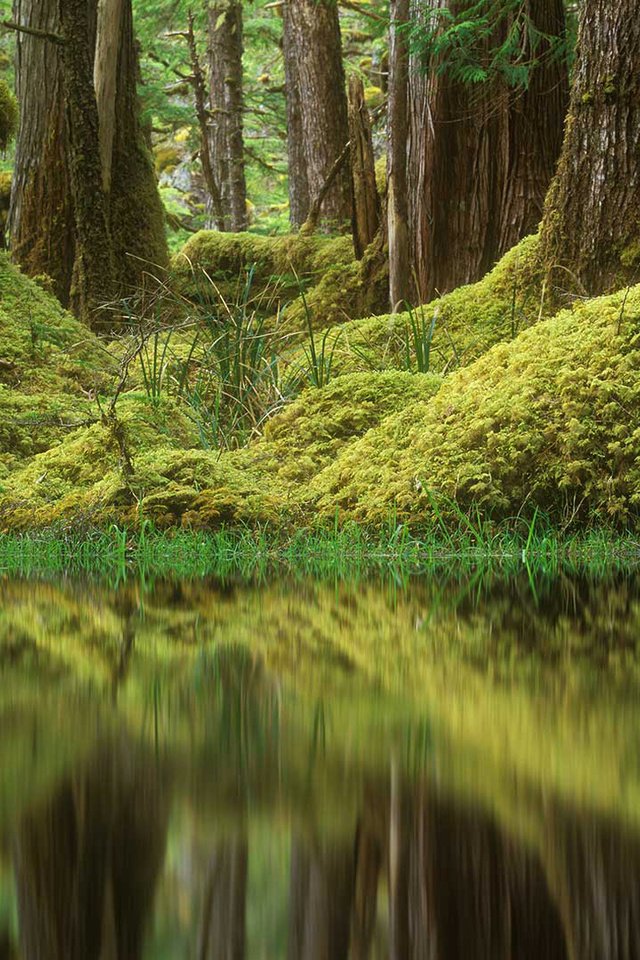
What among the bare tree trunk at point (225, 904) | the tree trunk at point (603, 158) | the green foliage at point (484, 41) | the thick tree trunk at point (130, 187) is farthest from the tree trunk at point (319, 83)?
the bare tree trunk at point (225, 904)

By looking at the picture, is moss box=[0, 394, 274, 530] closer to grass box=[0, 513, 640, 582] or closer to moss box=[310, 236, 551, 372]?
grass box=[0, 513, 640, 582]

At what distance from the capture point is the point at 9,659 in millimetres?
1873

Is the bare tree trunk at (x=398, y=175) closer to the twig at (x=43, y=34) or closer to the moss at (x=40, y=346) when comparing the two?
the moss at (x=40, y=346)

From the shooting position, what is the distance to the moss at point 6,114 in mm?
7801

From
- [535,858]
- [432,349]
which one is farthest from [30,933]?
[432,349]

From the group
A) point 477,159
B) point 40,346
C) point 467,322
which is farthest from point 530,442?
point 477,159

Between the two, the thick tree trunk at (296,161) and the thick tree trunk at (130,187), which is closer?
the thick tree trunk at (130,187)

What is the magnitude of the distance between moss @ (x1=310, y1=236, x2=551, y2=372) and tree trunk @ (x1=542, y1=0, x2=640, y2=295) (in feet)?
1.08

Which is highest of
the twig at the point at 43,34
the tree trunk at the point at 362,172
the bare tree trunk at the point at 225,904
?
the twig at the point at 43,34

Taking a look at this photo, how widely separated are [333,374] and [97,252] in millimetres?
3182

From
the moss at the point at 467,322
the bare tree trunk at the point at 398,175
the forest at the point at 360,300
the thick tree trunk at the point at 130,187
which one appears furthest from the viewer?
the thick tree trunk at the point at 130,187

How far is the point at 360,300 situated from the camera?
871 cm

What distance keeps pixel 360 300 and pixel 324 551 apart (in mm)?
5248

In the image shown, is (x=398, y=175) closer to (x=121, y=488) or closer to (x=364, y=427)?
(x=364, y=427)
